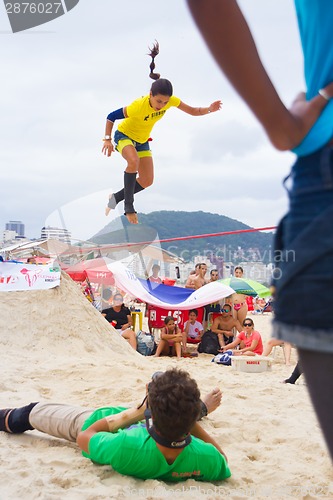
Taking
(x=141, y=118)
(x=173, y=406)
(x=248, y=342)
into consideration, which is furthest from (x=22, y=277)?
(x=173, y=406)

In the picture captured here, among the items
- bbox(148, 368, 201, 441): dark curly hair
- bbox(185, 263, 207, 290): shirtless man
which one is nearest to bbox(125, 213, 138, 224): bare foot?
bbox(148, 368, 201, 441): dark curly hair

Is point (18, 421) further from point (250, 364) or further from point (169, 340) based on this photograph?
point (169, 340)

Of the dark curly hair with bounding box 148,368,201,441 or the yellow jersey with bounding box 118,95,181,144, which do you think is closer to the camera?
the dark curly hair with bounding box 148,368,201,441

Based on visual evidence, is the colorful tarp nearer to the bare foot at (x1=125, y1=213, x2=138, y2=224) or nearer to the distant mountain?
the distant mountain

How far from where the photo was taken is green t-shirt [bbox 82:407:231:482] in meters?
2.57

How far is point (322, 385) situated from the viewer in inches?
28.5

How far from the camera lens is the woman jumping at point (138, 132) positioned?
10.9ft

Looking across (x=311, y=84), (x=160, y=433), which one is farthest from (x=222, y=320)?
(x=311, y=84)

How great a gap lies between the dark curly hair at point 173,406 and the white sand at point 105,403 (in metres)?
0.30

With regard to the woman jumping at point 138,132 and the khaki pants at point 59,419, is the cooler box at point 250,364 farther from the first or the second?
the khaki pants at point 59,419

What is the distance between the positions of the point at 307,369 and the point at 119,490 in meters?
2.01

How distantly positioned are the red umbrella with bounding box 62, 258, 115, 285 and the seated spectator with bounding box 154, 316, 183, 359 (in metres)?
2.51

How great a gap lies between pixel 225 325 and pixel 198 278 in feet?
5.32

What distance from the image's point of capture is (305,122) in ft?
2.56
